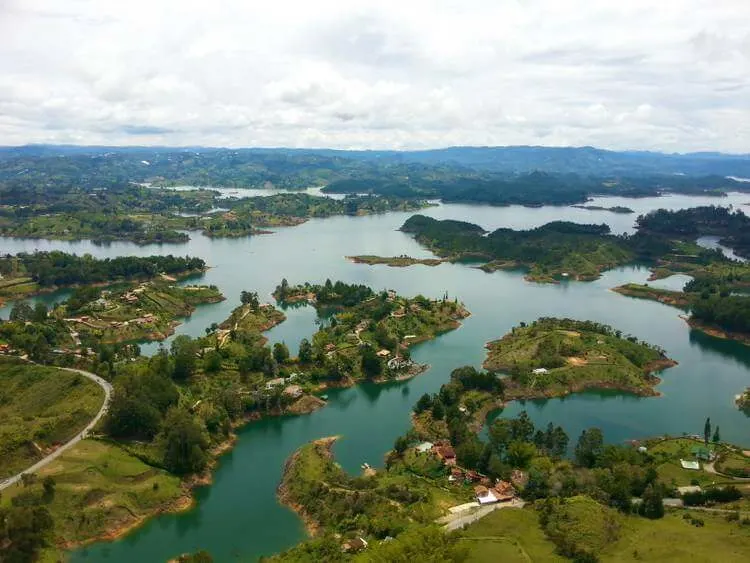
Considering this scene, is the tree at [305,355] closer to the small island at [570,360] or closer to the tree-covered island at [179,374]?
the tree-covered island at [179,374]

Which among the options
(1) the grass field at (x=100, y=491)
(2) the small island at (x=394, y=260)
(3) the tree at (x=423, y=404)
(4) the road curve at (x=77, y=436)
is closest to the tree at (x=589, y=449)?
(3) the tree at (x=423, y=404)

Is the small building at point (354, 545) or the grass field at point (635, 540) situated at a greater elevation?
the grass field at point (635, 540)

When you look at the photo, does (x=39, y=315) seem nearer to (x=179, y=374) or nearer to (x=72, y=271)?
(x=179, y=374)

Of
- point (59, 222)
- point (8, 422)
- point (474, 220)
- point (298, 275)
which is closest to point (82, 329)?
point (8, 422)

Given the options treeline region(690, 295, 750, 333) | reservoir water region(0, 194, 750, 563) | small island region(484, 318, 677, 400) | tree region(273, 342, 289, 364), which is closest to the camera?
reservoir water region(0, 194, 750, 563)

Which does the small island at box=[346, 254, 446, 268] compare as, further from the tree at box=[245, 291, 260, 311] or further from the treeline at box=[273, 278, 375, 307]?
the tree at box=[245, 291, 260, 311]

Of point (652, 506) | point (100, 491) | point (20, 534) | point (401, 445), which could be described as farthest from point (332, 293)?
point (20, 534)

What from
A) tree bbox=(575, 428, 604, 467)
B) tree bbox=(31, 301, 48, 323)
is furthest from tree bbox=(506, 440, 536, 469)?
tree bbox=(31, 301, 48, 323)

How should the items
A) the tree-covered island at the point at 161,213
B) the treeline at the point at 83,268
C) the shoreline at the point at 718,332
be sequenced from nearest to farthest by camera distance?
the shoreline at the point at 718,332 → the treeline at the point at 83,268 → the tree-covered island at the point at 161,213
